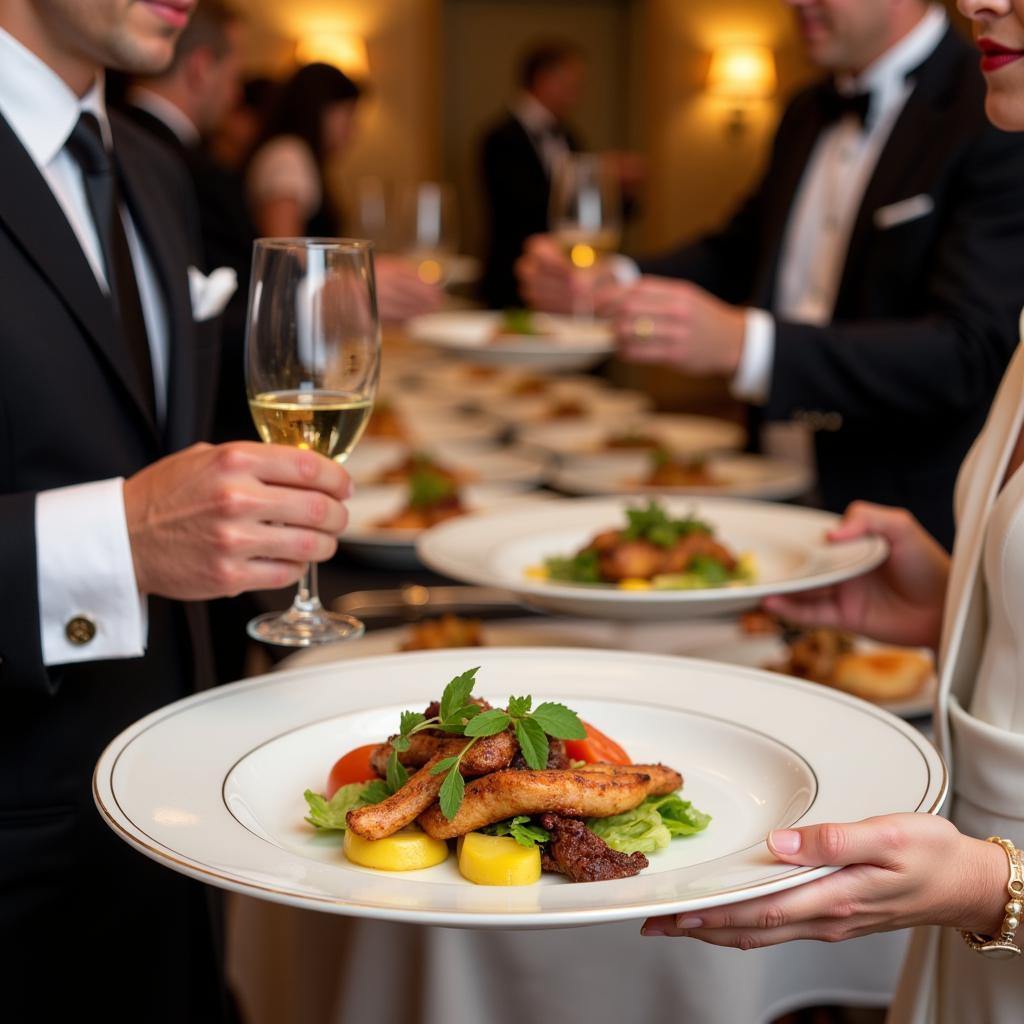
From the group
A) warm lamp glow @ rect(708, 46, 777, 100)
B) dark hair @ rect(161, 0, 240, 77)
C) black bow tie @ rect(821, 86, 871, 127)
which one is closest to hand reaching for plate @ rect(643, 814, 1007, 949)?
black bow tie @ rect(821, 86, 871, 127)

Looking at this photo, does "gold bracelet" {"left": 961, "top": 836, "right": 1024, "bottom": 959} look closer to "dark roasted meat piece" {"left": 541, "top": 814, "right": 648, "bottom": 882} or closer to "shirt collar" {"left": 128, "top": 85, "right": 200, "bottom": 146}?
"dark roasted meat piece" {"left": 541, "top": 814, "right": 648, "bottom": 882}

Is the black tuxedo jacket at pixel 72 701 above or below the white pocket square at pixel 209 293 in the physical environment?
below

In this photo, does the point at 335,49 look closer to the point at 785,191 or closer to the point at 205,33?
the point at 205,33

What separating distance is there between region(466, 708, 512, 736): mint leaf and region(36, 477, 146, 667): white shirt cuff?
52 cm

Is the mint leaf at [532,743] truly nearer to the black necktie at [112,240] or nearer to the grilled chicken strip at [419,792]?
the grilled chicken strip at [419,792]

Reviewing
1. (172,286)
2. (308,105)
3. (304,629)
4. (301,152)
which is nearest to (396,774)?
(304,629)

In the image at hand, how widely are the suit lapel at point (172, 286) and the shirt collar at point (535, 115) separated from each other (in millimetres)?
9529

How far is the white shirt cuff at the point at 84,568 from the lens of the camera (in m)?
1.52

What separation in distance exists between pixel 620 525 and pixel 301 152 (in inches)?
166

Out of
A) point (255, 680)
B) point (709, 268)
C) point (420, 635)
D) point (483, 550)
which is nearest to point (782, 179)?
point (709, 268)

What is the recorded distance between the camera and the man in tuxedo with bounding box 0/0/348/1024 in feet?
4.80

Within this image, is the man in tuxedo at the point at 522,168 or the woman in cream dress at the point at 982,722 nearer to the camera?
the woman in cream dress at the point at 982,722

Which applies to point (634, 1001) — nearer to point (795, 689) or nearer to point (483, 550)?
point (795, 689)

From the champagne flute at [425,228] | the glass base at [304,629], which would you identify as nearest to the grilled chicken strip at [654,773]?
the glass base at [304,629]
